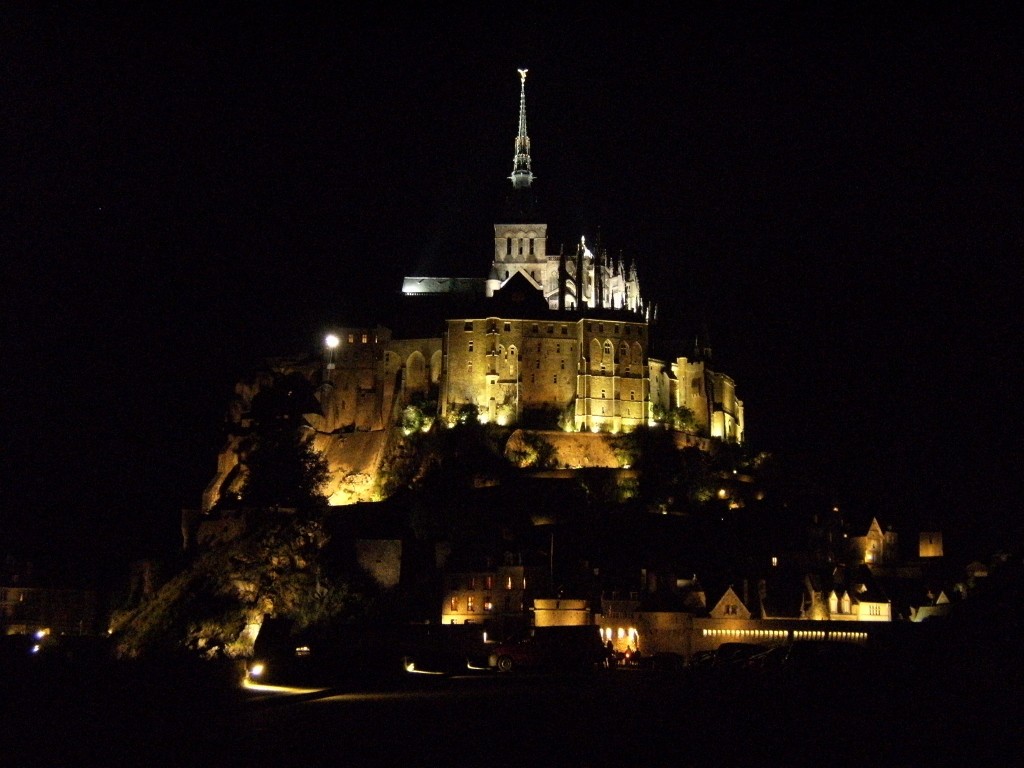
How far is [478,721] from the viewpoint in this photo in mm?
23766

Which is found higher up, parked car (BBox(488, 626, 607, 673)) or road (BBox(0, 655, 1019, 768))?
parked car (BBox(488, 626, 607, 673))

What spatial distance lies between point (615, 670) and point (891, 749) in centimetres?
1814

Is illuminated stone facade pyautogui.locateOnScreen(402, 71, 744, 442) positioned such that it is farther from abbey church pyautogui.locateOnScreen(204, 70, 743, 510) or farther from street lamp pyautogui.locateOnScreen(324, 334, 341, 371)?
street lamp pyautogui.locateOnScreen(324, 334, 341, 371)

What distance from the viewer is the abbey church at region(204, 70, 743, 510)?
84.5 metres

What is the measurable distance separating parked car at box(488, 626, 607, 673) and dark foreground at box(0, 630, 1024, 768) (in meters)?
2.04

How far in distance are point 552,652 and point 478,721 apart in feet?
48.1

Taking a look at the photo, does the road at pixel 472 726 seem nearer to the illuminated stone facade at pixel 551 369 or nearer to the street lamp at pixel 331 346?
the illuminated stone facade at pixel 551 369

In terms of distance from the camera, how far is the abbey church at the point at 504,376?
84500 millimetres

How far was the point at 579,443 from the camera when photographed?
269ft

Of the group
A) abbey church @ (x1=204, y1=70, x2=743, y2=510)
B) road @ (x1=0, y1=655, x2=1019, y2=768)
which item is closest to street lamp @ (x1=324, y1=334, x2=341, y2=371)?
abbey church @ (x1=204, y1=70, x2=743, y2=510)

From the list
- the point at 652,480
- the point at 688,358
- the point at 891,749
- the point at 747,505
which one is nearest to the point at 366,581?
the point at 652,480

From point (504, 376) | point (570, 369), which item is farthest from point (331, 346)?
point (570, 369)

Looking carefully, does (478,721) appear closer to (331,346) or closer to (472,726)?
(472,726)

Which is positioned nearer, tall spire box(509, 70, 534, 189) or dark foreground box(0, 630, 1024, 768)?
dark foreground box(0, 630, 1024, 768)
